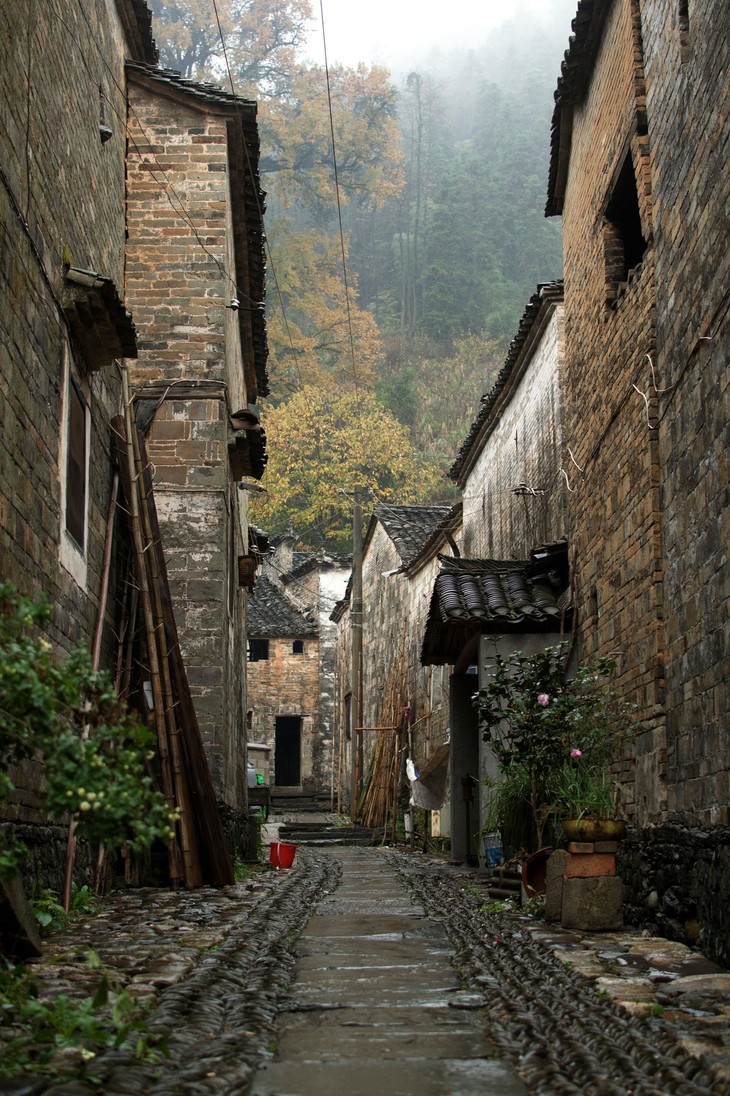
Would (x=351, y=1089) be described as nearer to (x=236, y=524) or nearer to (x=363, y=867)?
(x=363, y=867)

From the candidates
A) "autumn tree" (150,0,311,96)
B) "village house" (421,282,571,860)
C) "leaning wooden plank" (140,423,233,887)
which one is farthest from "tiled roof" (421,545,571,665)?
"autumn tree" (150,0,311,96)

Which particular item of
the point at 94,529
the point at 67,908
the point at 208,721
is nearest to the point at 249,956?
the point at 67,908

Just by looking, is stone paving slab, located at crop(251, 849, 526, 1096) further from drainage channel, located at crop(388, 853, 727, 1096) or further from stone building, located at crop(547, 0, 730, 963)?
stone building, located at crop(547, 0, 730, 963)

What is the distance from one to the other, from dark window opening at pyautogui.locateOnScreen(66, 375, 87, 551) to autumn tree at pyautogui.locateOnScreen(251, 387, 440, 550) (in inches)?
1116

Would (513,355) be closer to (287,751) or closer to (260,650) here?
(260,650)

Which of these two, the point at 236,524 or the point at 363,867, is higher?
the point at 236,524

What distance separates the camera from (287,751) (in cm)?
3803

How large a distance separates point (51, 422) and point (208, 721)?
5.19m

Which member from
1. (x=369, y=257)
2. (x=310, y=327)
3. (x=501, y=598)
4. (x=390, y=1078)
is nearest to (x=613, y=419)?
(x=501, y=598)

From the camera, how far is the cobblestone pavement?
3275 millimetres

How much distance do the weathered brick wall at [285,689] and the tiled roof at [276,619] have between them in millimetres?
289

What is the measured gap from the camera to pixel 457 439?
4284cm

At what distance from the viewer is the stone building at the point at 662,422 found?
20.7 feet

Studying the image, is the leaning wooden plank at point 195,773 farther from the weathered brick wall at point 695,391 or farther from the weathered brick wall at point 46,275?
the weathered brick wall at point 695,391
